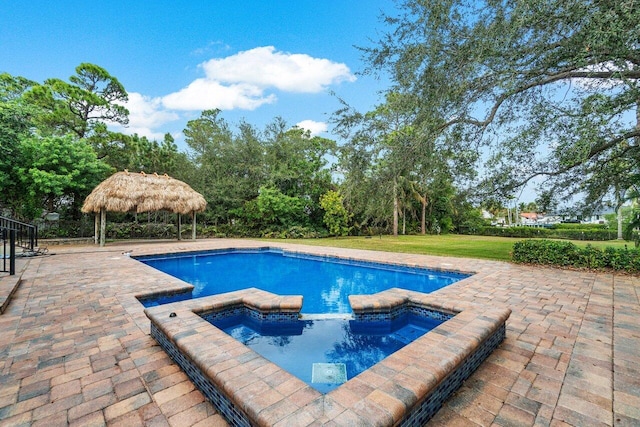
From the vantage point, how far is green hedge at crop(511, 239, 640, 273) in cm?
715

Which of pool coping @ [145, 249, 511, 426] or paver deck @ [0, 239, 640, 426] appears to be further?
paver deck @ [0, 239, 640, 426]

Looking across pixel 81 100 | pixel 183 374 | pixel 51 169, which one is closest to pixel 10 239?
pixel 183 374

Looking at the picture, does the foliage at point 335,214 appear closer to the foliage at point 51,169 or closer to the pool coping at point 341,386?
the foliage at point 51,169

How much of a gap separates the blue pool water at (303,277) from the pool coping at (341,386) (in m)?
2.82

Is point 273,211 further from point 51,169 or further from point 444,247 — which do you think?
point 51,169

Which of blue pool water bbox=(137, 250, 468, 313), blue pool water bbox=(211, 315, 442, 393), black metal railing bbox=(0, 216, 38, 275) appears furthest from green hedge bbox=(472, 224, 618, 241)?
black metal railing bbox=(0, 216, 38, 275)

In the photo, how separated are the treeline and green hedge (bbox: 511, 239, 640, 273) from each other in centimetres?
225

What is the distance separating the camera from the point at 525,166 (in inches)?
305

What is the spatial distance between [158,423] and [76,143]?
16529mm

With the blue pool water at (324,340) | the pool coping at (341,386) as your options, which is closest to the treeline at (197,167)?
the blue pool water at (324,340)

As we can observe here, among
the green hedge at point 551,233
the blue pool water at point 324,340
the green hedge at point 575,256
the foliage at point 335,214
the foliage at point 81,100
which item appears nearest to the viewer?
the blue pool water at point 324,340

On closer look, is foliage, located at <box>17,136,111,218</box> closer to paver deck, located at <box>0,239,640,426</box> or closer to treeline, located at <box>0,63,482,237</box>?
treeline, located at <box>0,63,482,237</box>

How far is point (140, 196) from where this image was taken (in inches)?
547

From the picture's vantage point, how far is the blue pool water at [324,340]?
141 inches
